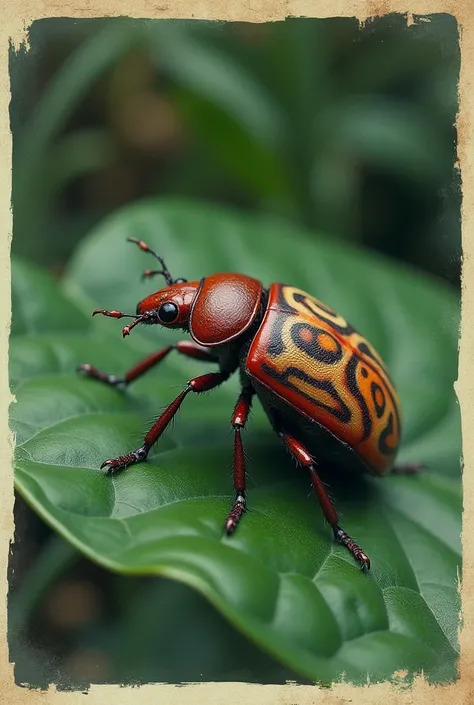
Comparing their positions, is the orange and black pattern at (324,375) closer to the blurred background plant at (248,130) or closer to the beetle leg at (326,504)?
the beetle leg at (326,504)

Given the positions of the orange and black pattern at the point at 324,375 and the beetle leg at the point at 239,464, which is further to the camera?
the orange and black pattern at the point at 324,375

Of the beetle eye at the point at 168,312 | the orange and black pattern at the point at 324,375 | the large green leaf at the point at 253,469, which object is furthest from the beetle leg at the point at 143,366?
the orange and black pattern at the point at 324,375

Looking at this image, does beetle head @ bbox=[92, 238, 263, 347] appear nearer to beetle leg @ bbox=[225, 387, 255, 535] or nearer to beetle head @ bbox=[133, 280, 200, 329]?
beetle head @ bbox=[133, 280, 200, 329]

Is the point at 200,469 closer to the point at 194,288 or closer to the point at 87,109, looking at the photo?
the point at 194,288

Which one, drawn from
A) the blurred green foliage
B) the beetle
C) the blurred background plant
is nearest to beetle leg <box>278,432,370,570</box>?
the beetle

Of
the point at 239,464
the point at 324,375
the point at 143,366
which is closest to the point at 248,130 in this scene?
the point at 143,366

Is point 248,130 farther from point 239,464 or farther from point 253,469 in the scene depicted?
point 239,464
